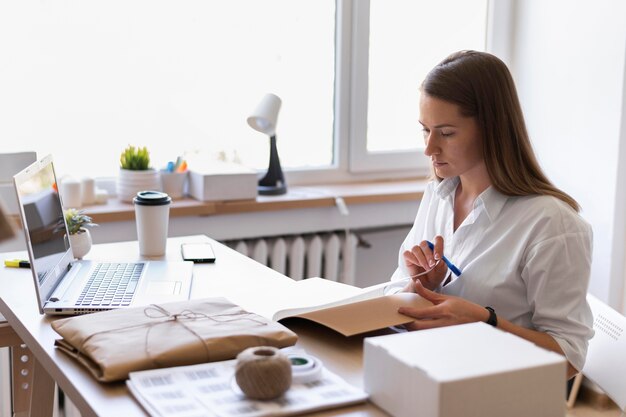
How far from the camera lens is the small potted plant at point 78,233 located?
6.91ft

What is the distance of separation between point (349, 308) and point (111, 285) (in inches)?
21.6

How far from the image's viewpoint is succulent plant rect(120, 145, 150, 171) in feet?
9.52

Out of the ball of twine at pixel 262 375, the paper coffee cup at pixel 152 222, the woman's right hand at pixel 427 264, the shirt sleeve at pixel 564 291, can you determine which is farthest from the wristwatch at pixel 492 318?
the paper coffee cup at pixel 152 222

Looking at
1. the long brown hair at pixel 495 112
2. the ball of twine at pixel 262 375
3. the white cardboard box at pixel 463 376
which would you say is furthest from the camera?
the long brown hair at pixel 495 112

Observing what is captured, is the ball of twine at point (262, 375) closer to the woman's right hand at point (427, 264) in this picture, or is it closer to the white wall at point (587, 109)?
the woman's right hand at point (427, 264)

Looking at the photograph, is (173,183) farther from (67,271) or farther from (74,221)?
(67,271)

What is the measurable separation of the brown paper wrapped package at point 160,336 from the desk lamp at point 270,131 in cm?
146

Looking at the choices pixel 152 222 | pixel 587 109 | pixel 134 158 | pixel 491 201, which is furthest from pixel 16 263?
pixel 587 109

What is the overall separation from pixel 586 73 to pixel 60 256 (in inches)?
80.3

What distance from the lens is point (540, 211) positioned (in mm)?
1770

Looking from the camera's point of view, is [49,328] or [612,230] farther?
[612,230]

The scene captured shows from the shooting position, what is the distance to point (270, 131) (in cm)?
301

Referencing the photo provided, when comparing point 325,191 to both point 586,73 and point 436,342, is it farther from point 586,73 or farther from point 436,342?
point 436,342

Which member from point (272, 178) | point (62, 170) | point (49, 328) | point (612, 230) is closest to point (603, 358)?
point (49, 328)
